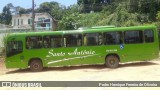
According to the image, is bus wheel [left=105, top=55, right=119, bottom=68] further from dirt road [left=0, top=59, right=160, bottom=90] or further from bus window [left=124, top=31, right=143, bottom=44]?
bus window [left=124, top=31, right=143, bottom=44]

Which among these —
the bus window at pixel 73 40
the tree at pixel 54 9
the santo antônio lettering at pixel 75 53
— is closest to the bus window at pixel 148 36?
the santo antônio lettering at pixel 75 53

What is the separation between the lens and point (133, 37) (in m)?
22.0

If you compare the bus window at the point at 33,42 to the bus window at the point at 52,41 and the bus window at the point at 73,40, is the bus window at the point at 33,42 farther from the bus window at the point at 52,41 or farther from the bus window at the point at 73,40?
the bus window at the point at 73,40

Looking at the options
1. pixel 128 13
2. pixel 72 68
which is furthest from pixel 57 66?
pixel 128 13

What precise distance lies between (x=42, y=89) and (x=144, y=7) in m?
28.0

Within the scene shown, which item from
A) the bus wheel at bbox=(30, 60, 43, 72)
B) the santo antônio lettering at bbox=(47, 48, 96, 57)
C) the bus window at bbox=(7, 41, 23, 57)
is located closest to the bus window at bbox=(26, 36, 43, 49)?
the bus window at bbox=(7, 41, 23, 57)

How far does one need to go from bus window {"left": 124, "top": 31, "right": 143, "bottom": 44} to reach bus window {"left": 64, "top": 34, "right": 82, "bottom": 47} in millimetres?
2902

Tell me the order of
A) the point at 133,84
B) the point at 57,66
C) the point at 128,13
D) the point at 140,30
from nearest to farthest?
the point at 133,84 → the point at 140,30 → the point at 57,66 → the point at 128,13

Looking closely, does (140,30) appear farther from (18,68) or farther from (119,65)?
(18,68)

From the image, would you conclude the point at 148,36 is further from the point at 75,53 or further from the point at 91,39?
the point at 75,53

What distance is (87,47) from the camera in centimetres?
2216

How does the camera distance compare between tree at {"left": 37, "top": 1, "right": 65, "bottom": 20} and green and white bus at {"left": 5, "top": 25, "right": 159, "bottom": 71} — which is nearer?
green and white bus at {"left": 5, "top": 25, "right": 159, "bottom": 71}

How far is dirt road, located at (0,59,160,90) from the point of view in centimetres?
1728

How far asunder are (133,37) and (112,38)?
4.30 feet
